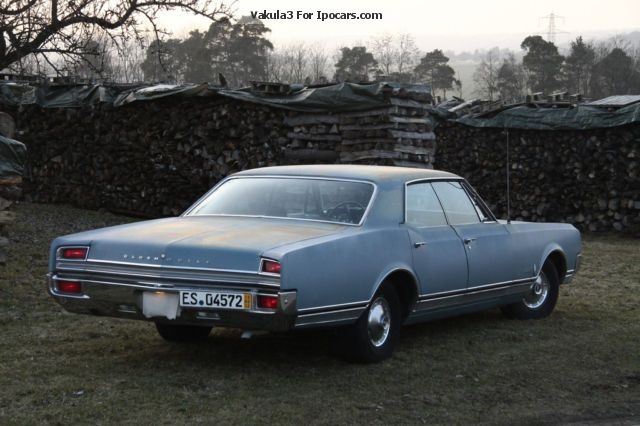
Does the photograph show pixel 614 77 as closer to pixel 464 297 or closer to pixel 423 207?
pixel 464 297

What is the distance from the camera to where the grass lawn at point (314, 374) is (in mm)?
5508

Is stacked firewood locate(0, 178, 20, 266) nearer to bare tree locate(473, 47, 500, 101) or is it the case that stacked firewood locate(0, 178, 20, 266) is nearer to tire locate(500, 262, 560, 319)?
tire locate(500, 262, 560, 319)

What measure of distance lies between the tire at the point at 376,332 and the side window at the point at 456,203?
3.89 ft

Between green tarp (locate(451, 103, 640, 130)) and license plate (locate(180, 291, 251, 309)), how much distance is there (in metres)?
13.2

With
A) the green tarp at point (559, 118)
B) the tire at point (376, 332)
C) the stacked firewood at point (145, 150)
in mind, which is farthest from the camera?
the green tarp at point (559, 118)

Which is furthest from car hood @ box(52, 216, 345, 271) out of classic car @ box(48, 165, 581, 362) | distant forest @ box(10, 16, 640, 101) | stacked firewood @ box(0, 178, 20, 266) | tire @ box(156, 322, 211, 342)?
distant forest @ box(10, 16, 640, 101)

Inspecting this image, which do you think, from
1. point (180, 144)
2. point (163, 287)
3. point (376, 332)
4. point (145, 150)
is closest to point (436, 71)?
point (145, 150)

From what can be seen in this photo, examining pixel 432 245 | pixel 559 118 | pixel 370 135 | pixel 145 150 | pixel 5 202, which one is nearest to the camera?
pixel 432 245

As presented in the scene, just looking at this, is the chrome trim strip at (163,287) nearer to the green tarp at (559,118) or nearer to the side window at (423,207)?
the side window at (423,207)

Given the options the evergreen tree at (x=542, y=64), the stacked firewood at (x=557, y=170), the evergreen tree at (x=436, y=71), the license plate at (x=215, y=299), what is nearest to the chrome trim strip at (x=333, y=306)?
the license plate at (x=215, y=299)

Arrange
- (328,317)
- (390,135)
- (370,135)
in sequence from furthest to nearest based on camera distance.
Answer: (370,135)
(390,135)
(328,317)

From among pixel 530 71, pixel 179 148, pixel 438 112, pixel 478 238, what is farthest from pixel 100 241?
pixel 530 71

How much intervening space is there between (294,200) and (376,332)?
112 centimetres

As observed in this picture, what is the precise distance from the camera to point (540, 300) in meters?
8.98
